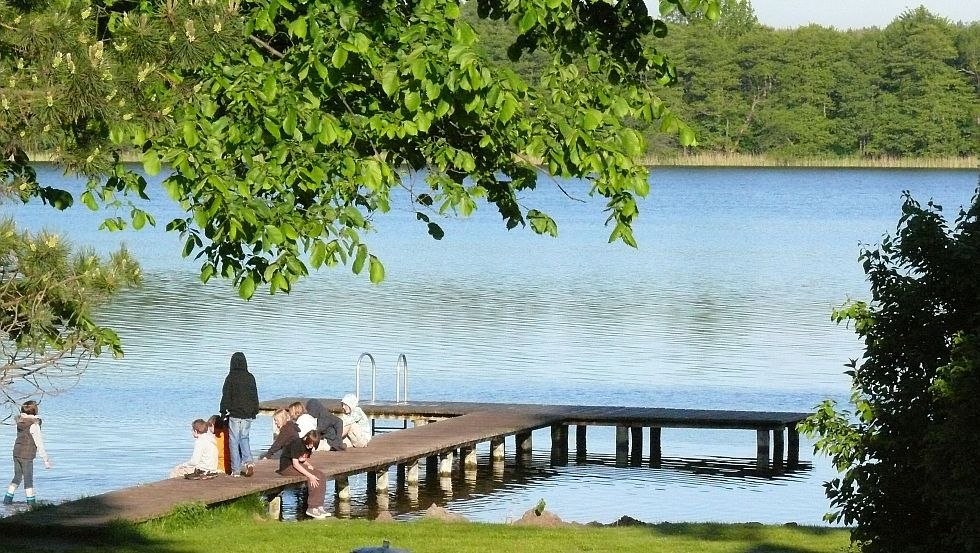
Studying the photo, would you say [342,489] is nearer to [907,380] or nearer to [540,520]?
[540,520]

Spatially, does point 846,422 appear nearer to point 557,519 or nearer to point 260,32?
point 260,32

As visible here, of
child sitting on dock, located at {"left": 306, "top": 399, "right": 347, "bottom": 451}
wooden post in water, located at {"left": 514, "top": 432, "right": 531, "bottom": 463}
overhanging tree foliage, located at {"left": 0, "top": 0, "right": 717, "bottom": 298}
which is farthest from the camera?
wooden post in water, located at {"left": 514, "top": 432, "right": 531, "bottom": 463}

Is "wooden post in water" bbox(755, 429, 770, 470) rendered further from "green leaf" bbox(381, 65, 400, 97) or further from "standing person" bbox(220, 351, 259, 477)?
"green leaf" bbox(381, 65, 400, 97)

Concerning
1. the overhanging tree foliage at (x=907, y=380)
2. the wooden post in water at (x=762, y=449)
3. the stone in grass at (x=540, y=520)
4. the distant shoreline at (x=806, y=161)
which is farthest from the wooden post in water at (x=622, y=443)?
the distant shoreline at (x=806, y=161)

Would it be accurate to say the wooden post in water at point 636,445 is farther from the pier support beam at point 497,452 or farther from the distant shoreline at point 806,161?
the distant shoreline at point 806,161

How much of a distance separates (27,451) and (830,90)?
389 feet

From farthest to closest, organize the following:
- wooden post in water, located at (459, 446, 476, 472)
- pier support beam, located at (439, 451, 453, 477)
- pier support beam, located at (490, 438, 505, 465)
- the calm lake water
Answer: pier support beam, located at (490, 438, 505, 465)
wooden post in water, located at (459, 446, 476, 472)
pier support beam, located at (439, 451, 453, 477)
the calm lake water

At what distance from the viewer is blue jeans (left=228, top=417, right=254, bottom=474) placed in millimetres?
15969

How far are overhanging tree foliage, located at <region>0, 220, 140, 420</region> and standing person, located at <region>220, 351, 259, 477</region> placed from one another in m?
9.71

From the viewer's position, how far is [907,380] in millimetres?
9078

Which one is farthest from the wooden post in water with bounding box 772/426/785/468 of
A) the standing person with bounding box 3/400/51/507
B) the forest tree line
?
the forest tree line

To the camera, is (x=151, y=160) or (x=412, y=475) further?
(x=412, y=475)

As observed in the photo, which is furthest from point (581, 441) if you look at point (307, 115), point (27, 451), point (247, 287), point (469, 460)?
point (307, 115)

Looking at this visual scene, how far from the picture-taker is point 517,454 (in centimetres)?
2308
